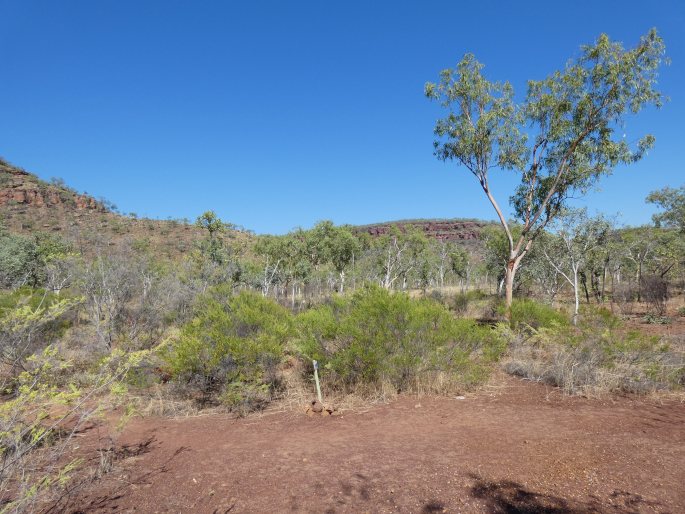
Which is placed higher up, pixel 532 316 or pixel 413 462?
pixel 532 316

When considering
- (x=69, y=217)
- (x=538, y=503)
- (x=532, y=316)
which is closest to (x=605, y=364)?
(x=532, y=316)

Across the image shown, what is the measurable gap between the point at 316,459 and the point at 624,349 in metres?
6.68

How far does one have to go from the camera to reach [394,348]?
25.5 feet

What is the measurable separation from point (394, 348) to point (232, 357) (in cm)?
314

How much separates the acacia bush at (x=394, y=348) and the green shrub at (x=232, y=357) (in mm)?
783

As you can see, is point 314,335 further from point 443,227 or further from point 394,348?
point 443,227

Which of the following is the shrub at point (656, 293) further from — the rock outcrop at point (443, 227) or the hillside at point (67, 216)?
the rock outcrop at point (443, 227)

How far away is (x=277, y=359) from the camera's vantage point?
26.0ft

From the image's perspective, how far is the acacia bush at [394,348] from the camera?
7680mm

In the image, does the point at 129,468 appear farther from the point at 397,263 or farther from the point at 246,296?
the point at 397,263

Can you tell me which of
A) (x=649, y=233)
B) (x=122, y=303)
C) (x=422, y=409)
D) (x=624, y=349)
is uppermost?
Result: (x=649, y=233)

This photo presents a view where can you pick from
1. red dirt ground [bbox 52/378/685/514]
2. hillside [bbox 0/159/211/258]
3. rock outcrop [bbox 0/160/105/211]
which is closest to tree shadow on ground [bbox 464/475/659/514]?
red dirt ground [bbox 52/378/685/514]

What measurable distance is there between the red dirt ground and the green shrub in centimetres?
63

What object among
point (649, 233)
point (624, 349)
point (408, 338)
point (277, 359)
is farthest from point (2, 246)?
point (649, 233)
